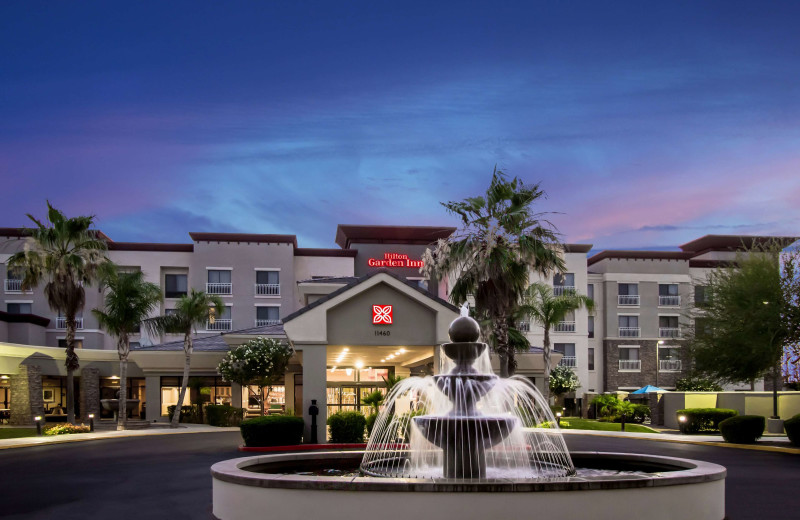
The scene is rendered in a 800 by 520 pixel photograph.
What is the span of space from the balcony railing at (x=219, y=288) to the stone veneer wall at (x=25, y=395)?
54.6ft

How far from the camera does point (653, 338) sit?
64.4m

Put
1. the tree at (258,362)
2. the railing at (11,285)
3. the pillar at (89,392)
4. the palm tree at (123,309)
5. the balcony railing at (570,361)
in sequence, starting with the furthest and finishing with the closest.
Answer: the balcony railing at (570,361) < the railing at (11,285) < the pillar at (89,392) < the tree at (258,362) < the palm tree at (123,309)

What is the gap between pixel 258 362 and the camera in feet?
145

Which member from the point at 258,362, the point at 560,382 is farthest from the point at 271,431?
the point at 560,382

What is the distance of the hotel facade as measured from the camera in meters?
47.4

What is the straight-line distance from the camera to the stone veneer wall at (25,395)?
44.9m

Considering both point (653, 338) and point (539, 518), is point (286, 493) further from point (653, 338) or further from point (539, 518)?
point (653, 338)

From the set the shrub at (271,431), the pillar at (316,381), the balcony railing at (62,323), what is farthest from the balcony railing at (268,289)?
the shrub at (271,431)

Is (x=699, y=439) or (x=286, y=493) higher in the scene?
(x=286, y=493)

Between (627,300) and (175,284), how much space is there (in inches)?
1395

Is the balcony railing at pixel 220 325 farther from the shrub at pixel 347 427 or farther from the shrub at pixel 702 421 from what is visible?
the shrub at pixel 702 421

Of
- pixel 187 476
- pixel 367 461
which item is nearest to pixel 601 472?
pixel 367 461

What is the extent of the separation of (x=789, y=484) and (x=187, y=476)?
14.6 meters

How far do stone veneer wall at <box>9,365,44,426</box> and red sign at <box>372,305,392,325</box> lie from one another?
23951 mm
